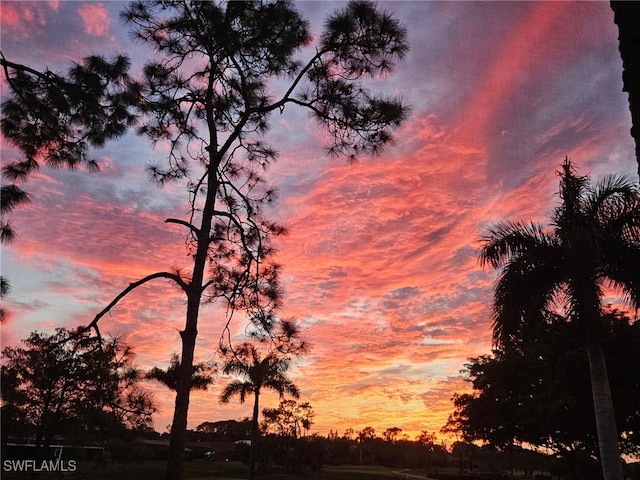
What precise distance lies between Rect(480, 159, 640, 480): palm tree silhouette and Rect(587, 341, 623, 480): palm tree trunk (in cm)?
2

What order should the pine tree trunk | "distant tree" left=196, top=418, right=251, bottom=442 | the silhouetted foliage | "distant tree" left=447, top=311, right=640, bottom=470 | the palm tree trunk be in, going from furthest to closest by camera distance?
"distant tree" left=196, top=418, right=251, bottom=442
"distant tree" left=447, top=311, right=640, bottom=470
the palm tree trunk
the pine tree trunk
the silhouetted foliage

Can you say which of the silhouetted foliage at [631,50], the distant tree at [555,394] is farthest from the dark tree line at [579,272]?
the silhouetted foliage at [631,50]

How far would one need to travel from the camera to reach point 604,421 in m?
11.2

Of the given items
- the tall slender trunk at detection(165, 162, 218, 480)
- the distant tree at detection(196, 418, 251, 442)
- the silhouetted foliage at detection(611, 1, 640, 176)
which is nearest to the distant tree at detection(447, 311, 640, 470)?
the tall slender trunk at detection(165, 162, 218, 480)

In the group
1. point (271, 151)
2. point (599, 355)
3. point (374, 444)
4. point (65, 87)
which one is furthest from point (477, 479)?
point (374, 444)

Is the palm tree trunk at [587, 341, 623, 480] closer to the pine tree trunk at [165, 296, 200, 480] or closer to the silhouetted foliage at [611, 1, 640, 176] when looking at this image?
the pine tree trunk at [165, 296, 200, 480]

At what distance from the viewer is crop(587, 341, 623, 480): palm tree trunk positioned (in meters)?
10.9

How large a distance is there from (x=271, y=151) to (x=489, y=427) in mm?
22484

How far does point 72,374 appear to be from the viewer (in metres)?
7.72

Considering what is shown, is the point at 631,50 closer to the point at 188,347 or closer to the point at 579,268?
the point at 188,347

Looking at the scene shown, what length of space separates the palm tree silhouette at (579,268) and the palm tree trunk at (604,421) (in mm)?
20

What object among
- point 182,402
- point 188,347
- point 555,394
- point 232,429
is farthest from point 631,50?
point 232,429

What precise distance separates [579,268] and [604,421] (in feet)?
12.1

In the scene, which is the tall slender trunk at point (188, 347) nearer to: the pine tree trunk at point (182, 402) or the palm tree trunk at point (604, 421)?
the pine tree trunk at point (182, 402)
